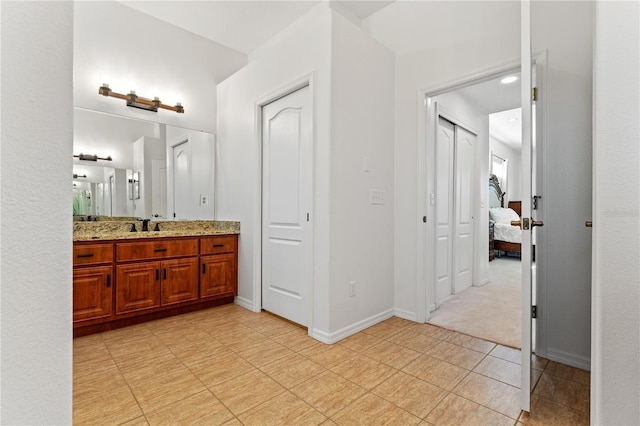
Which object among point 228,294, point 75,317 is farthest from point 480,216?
point 75,317

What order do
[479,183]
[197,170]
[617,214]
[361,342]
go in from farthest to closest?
1. [479,183]
2. [197,170]
3. [361,342]
4. [617,214]

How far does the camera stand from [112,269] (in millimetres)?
2578

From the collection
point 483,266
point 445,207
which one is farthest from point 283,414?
point 483,266

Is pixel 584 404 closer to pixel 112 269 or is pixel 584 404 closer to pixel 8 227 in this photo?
pixel 8 227

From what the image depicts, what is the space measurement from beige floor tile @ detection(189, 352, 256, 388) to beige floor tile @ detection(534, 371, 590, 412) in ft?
5.45

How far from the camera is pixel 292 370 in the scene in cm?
193

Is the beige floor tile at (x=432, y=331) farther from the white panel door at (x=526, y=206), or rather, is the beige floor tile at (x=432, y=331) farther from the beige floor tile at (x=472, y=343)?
the white panel door at (x=526, y=206)

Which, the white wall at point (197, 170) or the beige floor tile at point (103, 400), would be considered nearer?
the beige floor tile at point (103, 400)

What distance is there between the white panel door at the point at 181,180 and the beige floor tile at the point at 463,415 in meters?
3.03

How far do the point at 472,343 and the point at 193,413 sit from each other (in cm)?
195

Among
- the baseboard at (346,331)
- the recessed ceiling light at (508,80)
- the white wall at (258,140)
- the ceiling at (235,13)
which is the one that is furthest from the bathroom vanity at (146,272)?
the recessed ceiling light at (508,80)

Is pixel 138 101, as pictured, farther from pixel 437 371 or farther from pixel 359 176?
pixel 437 371

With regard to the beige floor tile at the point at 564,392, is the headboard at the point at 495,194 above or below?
above

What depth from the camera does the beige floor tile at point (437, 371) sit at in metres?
1.80
